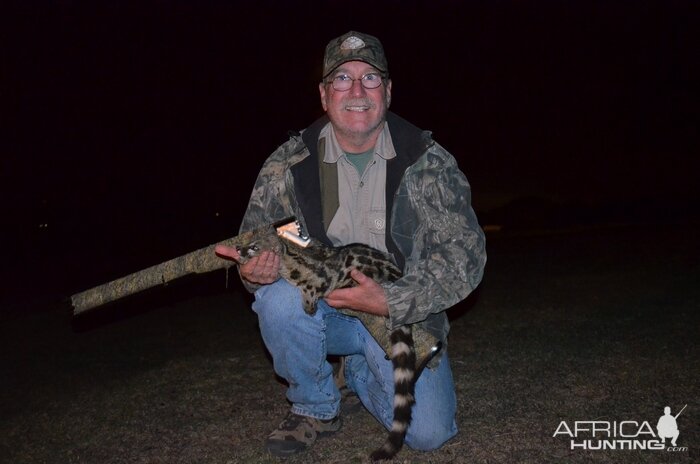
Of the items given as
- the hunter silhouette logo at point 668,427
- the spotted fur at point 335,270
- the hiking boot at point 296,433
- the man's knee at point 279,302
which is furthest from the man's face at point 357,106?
the hunter silhouette logo at point 668,427

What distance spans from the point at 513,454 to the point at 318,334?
4.11ft

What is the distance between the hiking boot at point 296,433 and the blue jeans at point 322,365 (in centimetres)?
5

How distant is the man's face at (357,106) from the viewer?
12.3 ft

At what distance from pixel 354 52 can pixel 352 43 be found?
Result: 8 centimetres

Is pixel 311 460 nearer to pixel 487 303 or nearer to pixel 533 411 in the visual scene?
pixel 533 411

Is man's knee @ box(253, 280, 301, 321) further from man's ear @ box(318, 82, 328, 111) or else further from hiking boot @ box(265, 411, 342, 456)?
man's ear @ box(318, 82, 328, 111)

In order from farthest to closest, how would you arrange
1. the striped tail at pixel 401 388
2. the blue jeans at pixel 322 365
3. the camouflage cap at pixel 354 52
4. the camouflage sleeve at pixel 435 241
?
the camouflage cap at pixel 354 52 < the blue jeans at pixel 322 365 < the camouflage sleeve at pixel 435 241 < the striped tail at pixel 401 388

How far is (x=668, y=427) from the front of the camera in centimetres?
340

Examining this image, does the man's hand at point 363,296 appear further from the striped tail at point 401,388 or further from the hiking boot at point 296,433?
the hiking boot at point 296,433

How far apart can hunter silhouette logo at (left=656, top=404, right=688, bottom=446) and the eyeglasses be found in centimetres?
255

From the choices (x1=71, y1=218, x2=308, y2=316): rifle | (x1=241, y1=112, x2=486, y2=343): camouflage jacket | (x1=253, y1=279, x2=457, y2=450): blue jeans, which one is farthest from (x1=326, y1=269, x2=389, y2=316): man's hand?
(x1=71, y1=218, x2=308, y2=316): rifle

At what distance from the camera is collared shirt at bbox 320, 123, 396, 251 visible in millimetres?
3791

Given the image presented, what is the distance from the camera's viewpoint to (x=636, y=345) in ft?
16.2

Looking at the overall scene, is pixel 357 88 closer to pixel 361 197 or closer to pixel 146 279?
pixel 361 197
